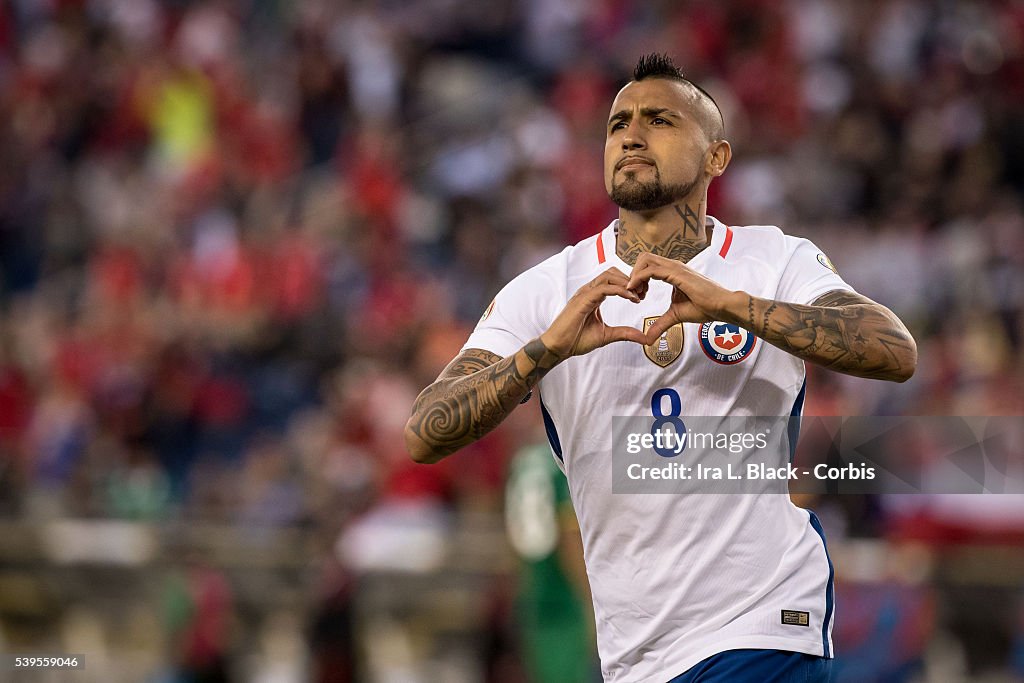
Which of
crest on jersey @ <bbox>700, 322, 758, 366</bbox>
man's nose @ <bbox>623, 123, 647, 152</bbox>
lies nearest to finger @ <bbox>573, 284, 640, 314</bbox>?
crest on jersey @ <bbox>700, 322, 758, 366</bbox>

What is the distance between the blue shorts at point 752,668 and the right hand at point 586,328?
907 mm

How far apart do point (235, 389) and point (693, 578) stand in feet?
29.5

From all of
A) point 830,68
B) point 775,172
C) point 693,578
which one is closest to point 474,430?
point 693,578

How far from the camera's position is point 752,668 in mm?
4035

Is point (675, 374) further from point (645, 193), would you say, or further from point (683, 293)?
point (645, 193)

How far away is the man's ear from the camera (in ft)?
15.1

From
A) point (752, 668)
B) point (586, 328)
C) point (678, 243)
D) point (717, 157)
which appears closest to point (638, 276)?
point (586, 328)

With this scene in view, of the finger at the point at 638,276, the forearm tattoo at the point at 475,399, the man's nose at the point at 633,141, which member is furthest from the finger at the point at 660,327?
the man's nose at the point at 633,141

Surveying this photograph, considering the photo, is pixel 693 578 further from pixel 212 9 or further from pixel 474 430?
pixel 212 9

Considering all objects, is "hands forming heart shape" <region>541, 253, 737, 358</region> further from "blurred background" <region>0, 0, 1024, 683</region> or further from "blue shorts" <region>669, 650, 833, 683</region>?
"blurred background" <region>0, 0, 1024, 683</region>

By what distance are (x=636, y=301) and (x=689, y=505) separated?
0.66m

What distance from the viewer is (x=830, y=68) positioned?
41.0 ft

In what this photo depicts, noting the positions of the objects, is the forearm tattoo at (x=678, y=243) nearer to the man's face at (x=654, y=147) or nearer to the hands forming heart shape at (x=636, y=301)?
the man's face at (x=654, y=147)

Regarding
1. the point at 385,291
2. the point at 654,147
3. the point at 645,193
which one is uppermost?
the point at 385,291
